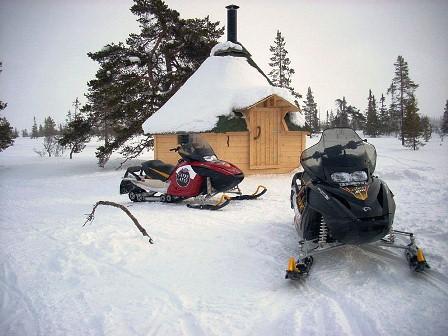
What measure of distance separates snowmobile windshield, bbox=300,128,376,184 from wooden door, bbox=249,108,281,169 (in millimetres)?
8763

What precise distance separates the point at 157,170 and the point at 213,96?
6561 mm

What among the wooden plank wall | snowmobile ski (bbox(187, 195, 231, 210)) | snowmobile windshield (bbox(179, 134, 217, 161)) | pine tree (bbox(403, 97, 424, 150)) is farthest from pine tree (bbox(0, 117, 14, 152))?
pine tree (bbox(403, 97, 424, 150))

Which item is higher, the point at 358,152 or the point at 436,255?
the point at 358,152

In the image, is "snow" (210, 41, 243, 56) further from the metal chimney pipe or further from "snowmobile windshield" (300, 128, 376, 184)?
"snowmobile windshield" (300, 128, 376, 184)

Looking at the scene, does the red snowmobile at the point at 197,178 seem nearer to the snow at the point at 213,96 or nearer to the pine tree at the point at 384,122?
the snow at the point at 213,96

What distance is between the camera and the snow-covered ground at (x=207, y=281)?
112 inches

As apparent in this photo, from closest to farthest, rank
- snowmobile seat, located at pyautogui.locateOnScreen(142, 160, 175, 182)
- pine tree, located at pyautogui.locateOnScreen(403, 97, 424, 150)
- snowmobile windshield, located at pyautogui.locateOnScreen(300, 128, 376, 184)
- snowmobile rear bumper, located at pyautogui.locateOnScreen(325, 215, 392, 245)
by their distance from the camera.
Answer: snowmobile rear bumper, located at pyautogui.locateOnScreen(325, 215, 392, 245) < snowmobile windshield, located at pyautogui.locateOnScreen(300, 128, 376, 184) < snowmobile seat, located at pyautogui.locateOnScreen(142, 160, 175, 182) < pine tree, located at pyautogui.locateOnScreen(403, 97, 424, 150)

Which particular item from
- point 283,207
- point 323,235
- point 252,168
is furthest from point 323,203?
point 252,168

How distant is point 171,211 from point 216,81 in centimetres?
923

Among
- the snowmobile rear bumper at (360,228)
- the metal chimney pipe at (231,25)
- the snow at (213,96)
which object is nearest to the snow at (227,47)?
the snow at (213,96)

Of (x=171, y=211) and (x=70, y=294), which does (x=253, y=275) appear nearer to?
(x=70, y=294)

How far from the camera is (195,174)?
7512mm

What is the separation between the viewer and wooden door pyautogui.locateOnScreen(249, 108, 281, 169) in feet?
43.0

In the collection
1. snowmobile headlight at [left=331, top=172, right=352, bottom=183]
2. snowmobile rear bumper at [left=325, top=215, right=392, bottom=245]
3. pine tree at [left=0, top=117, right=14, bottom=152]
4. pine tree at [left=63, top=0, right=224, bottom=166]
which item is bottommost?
snowmobile rear bumper at [left=325, top=215, right=392, bottom=245]
